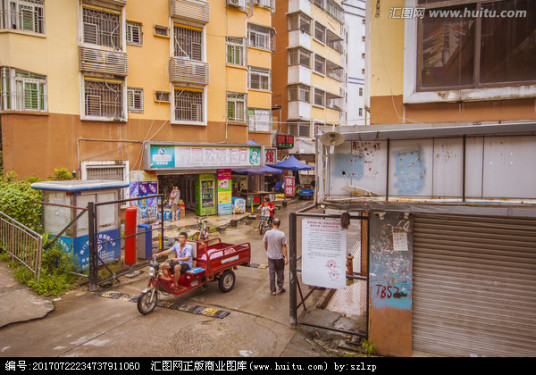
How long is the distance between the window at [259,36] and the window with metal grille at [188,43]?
5.54 metres

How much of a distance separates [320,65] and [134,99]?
20.7 metres

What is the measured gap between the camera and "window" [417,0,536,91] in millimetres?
5945

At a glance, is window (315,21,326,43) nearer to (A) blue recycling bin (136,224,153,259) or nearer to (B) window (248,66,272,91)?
(B) window (248,66,272,91)

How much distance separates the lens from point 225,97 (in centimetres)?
2039

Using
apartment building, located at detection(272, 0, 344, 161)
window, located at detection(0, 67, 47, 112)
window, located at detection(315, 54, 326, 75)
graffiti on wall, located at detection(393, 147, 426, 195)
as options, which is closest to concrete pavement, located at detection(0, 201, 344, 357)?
graffiti on wall, located at detection(393, 147, 426, 195)

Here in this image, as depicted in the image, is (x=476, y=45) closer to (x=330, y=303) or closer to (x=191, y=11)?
(x=330, y=303)

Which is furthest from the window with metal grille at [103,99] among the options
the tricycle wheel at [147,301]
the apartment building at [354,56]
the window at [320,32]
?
the apartment building at [354,56]

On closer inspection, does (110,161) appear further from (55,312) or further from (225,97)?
(55,312)

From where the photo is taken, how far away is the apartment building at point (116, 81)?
563 inches

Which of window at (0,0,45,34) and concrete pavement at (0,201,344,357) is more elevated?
window at (0,0,45,34)

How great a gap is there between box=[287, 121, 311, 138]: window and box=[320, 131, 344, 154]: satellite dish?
25.0 metres

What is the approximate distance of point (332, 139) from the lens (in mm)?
6336
